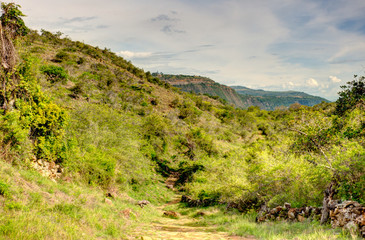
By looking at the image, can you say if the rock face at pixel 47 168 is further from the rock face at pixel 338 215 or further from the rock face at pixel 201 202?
the rock face at pixel 201 202

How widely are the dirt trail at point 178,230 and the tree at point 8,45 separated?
33.7 ft

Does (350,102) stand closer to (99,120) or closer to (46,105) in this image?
(46,105)

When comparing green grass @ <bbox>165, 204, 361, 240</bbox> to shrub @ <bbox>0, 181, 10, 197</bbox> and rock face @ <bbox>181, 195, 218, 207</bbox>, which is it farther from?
shrub @ <bbox>0, 181, 10, 197</bbox>

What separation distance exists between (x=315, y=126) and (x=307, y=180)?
3126 mm

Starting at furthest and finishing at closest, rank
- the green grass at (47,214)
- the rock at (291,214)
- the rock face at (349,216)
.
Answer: the rock at (291,214), the rock face at (349,216), the green grass at (47,214)

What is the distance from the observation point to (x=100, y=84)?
5250 cm

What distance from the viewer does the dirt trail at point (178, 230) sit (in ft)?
31.8

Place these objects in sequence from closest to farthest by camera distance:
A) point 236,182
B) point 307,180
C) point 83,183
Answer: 1. point 307,180
2. point 83,183
3. point 236,182

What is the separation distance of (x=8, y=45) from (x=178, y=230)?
1421 centimetres

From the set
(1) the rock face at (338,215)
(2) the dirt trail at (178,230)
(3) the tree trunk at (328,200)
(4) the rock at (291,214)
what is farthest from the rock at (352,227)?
(2) the dirt trail at (178,230)

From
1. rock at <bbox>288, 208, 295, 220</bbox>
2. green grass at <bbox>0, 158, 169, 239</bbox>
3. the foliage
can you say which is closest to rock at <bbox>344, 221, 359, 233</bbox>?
rock at <bbox>288, 208, 295, 220</bbox>

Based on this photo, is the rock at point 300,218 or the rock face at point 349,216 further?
the rock at point 300,218

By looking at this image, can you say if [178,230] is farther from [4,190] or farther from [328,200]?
[4,190]

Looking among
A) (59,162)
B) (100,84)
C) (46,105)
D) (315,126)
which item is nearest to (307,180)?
(315,126)
